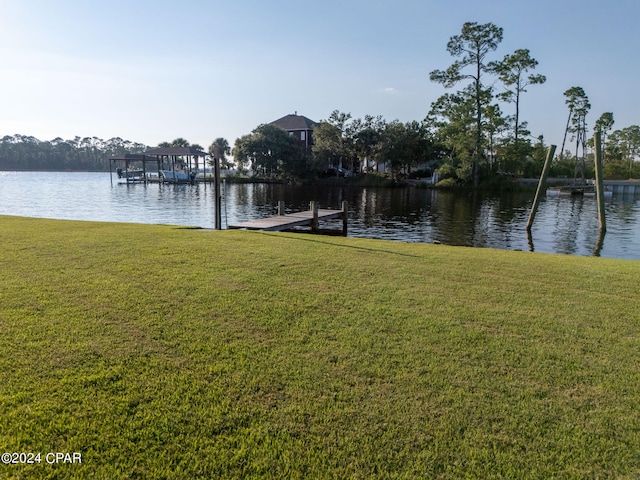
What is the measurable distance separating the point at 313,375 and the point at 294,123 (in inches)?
2540

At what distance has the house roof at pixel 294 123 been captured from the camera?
63.3 m

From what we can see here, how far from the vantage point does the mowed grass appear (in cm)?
234

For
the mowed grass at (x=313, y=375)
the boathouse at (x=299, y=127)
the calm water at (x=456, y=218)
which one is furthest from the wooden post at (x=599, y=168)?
the boathouse at (x=299, y=127)

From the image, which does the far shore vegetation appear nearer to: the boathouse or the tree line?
the boathouse

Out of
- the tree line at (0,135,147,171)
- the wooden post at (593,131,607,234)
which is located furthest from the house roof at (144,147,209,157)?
the tree line at (0,135,147,171)

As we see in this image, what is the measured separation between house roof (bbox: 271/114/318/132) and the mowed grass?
60030mm

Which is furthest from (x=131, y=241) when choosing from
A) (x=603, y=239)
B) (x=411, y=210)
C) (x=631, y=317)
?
(x=411, y=210)

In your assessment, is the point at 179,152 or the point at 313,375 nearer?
the point at 313,375

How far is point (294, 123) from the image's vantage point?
212ft

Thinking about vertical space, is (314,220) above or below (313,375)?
above

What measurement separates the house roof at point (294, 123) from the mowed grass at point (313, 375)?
60030 millimetres

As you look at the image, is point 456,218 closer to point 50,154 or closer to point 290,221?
point 290,221

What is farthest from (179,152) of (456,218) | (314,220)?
(314,220)

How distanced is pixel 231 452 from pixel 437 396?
142 cm
